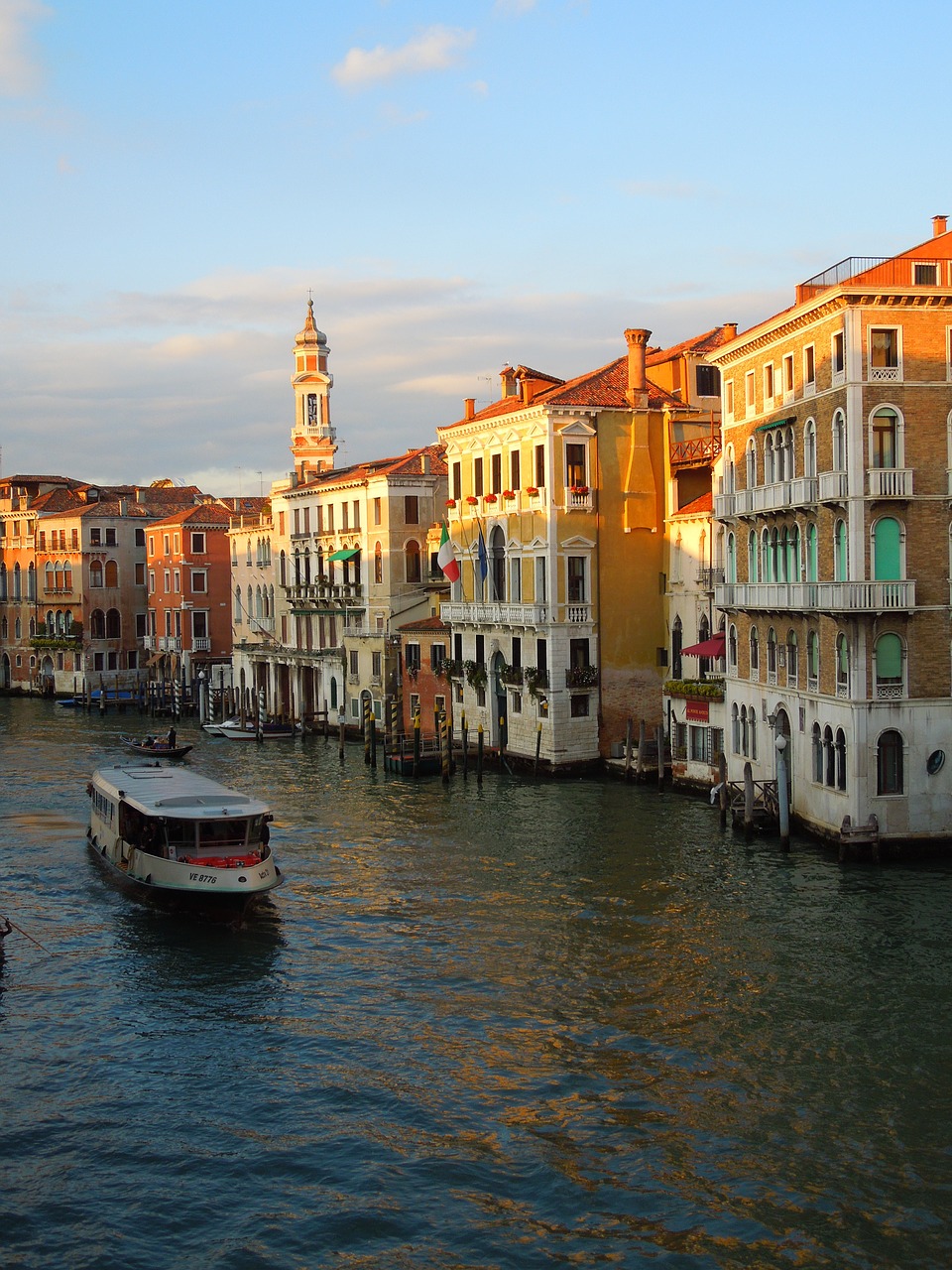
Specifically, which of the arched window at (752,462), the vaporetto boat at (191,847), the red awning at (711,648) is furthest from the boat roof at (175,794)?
the arched window at (752,462)

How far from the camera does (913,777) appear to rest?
88.0 ft

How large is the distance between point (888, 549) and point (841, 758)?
13.5 ft

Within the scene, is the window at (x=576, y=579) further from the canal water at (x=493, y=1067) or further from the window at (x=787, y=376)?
the canal water at (x=493, y=1067)

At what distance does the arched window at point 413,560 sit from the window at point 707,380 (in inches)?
574

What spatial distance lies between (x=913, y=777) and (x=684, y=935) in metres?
6.44

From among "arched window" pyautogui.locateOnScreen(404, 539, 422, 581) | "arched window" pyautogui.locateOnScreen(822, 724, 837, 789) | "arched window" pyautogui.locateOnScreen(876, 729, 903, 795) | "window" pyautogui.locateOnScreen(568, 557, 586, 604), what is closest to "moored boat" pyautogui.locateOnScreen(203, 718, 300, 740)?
"arched window" pyautogui.locateOnScreen(404, 539, 422, 581)

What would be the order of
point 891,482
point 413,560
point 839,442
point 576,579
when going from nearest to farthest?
point 891,482 → point 839,442 → point 576,579 → point 413,560

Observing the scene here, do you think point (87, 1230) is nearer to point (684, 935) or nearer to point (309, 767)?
point (684, 935)

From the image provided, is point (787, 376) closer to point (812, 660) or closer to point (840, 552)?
point (840, 552)

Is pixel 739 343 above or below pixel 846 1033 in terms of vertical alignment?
above

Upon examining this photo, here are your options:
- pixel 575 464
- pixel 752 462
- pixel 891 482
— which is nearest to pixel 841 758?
pixel 891 482

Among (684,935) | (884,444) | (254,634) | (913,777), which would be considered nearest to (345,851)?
(684,935)

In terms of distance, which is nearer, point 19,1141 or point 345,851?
point 19,1141

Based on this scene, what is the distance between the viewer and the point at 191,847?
26.2 metres
